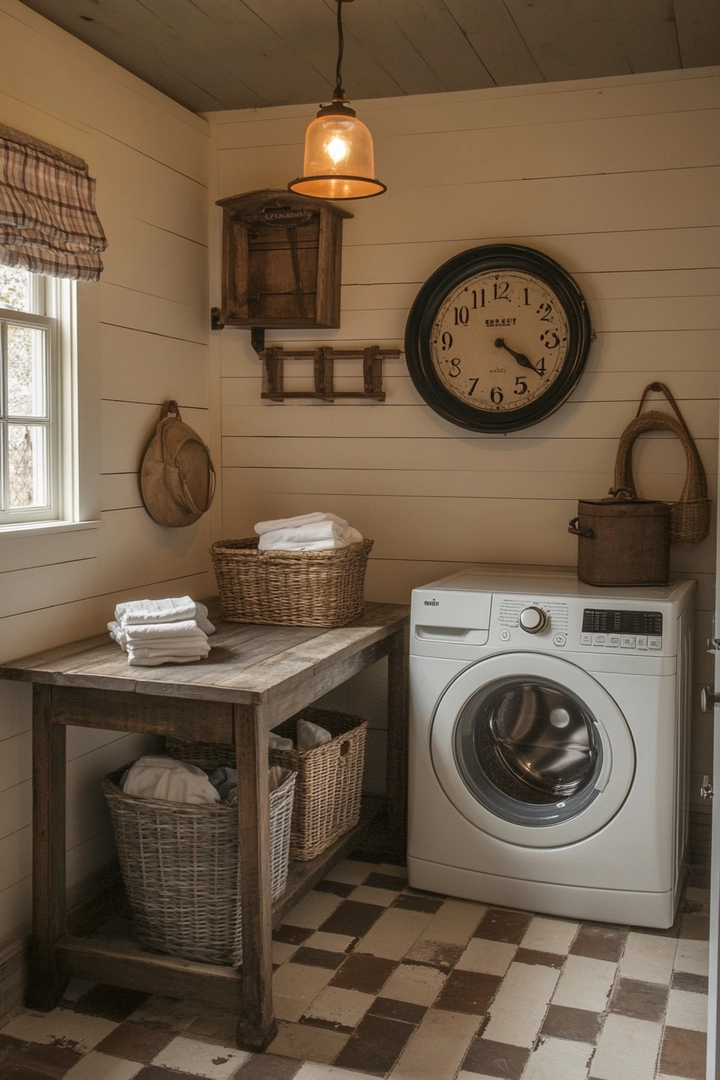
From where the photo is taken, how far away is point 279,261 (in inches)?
128

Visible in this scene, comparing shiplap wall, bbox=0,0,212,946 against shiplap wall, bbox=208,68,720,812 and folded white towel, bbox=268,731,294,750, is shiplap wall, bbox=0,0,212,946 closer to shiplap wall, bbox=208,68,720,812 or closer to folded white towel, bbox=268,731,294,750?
shiplap wall, bbox=208,68,720,812

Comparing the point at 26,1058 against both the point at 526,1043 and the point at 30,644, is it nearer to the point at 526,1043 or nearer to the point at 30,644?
the point at 30,644

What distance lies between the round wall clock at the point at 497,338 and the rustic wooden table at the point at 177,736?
1.01m

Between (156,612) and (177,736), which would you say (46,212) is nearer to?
(156,612)

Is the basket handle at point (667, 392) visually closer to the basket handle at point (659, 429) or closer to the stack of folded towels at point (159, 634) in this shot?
the basket handle at point (659, 429)

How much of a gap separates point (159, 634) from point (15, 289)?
0.93 meters

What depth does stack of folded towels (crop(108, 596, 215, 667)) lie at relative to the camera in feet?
7.44

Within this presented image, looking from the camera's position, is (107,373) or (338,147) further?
(107,373)

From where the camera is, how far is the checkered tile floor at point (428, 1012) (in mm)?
2076

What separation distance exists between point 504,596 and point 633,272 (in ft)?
3.69

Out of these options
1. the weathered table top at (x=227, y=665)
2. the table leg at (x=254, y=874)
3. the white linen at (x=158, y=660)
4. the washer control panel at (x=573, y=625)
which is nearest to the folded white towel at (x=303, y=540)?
the weathered table top at (x=227, y=665)

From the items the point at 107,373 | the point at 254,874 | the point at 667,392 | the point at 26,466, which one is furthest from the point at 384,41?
the point at 254,874

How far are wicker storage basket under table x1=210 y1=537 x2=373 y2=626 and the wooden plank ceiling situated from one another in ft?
4.61

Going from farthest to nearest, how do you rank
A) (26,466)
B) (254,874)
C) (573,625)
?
(573,625) < (26,466) < (254,874)
